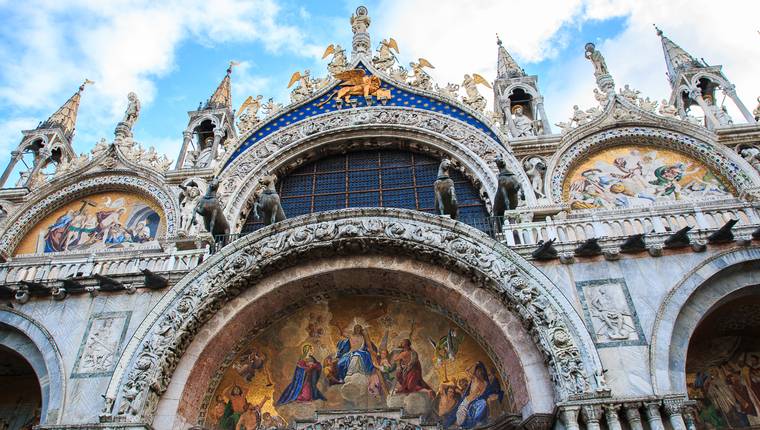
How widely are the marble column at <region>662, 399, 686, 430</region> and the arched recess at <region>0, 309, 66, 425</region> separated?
28.1 feet

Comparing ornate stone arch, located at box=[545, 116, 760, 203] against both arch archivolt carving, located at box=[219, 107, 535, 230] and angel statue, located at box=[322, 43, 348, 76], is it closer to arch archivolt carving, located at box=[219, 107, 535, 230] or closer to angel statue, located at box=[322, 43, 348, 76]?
arch archivolt carving, located at box=[219, 107, 535, 230]

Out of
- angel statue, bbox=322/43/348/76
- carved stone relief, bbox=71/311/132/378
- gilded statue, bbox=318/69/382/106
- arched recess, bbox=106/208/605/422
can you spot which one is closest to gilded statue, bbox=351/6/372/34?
angel statue, bbox=322/43/348/76

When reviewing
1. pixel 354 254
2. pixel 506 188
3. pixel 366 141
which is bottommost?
pixel 354 254

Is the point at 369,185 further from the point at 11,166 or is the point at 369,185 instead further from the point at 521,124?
the point at 11,166

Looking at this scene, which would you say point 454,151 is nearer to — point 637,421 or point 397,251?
point 397,251

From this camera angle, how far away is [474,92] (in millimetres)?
14844

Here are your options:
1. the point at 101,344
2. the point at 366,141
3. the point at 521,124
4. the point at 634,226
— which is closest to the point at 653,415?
the point at 634,226

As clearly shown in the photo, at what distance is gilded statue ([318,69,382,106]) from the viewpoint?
1512 cm

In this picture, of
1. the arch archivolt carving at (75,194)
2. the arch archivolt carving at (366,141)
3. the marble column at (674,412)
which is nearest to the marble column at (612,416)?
the marble column at (674,412)

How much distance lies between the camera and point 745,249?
881 cm

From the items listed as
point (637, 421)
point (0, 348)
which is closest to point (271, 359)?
point (0, 348)

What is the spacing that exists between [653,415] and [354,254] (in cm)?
517

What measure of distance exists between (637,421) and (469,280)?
319 centimetres

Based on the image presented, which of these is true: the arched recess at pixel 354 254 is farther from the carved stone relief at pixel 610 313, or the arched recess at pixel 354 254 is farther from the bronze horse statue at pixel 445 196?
the bronze horse statue at pixel 445 196
